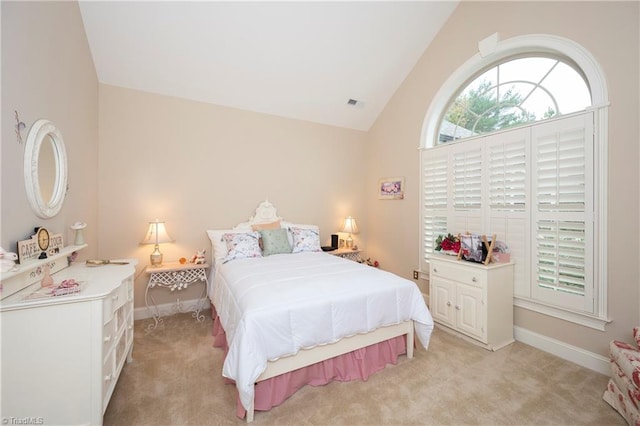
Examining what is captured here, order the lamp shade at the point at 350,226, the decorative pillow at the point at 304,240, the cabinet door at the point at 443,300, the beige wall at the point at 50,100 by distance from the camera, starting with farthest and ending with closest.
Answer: the lamp shade at the point at 350,226
the decorative pillow at the point at 304,240
the cabinet door at the point at 443,300
the beige wall at the point at 50,100

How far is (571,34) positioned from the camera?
2.24m

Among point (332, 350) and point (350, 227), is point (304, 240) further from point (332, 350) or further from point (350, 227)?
point (332, 350)

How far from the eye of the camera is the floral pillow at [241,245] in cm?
301

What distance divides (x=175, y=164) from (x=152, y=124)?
0.52 m

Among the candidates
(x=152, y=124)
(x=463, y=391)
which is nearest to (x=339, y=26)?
(x=152, y=124)

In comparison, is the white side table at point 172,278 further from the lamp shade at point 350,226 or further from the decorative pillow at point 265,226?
the lamp shade at point 350,226

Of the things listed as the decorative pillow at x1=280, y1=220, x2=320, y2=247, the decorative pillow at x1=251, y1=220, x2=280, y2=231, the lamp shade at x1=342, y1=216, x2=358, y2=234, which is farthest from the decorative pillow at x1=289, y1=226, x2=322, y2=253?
the lamp shade at x1=342, y1=216, x2=358, y2=234

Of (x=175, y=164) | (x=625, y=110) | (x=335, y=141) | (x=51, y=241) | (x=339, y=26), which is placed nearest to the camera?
(x=51, y=241)

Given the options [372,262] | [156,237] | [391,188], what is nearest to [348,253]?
[372,262]

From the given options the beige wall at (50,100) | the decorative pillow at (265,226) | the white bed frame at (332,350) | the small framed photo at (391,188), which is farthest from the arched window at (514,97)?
the beige wall at (50,100)

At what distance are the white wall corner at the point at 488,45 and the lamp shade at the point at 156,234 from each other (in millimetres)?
4048

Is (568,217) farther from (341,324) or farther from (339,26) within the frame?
(339,26)

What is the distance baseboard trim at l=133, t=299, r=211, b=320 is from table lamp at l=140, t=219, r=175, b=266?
1.91 feet

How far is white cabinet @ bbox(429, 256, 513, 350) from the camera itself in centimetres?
240
